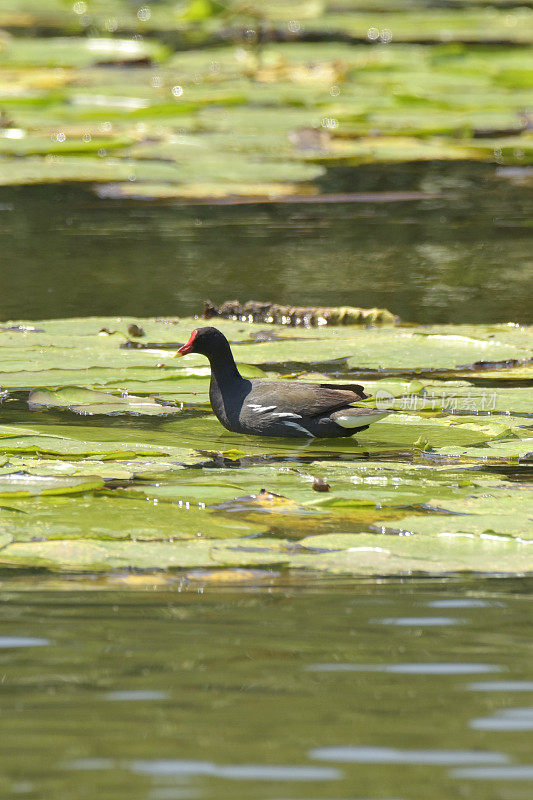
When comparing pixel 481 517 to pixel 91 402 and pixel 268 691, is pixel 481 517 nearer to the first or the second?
pixel 268 691

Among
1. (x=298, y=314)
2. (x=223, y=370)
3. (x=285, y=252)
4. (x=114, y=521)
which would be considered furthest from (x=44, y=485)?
(x=285, y=252)

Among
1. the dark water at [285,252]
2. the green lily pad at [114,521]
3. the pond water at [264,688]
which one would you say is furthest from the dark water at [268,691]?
the dark water at [285,252]

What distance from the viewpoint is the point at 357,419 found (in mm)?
5156

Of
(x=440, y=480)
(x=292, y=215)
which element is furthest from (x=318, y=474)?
(x=292, y=215)

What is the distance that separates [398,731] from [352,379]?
3423 mm

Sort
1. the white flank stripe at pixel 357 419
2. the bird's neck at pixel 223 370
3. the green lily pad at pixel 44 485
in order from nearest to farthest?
1. the green lily pad at pixel 44 485
2. the white flank stripe at pixel 357 419
3. the bird's neck at pixel 223 370

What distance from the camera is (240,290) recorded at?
8227 mm

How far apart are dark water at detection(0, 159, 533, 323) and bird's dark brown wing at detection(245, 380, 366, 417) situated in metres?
2.26

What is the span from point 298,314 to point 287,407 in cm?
197

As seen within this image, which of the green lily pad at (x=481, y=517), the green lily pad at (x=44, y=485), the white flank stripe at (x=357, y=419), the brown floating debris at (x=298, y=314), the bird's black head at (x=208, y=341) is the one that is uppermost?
the bird's black head at (x=208, y=341)

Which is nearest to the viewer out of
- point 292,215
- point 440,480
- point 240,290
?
point 440,480

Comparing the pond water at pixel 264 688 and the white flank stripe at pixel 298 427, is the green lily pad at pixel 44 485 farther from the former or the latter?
the white flank stripe at pixel 298 427

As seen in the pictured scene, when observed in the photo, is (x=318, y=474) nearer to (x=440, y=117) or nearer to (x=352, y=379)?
(x=352, y=379)

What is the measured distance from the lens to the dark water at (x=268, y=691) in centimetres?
247
